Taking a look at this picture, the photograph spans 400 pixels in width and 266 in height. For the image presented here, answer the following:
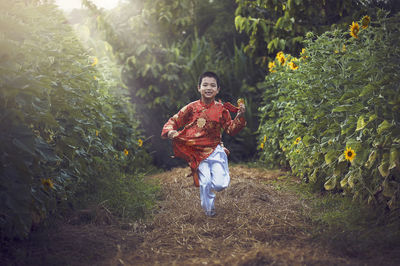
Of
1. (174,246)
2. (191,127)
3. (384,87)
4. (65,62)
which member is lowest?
(174,246)

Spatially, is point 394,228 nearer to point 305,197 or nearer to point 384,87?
point 384,87

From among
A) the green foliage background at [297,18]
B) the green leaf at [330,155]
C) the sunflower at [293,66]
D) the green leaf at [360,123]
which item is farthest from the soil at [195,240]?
the green foliage background at [297,18]

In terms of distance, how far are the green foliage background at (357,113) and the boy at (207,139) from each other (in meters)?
0.82

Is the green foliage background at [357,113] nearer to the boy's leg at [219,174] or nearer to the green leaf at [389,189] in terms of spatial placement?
the green leaf at [389,189]

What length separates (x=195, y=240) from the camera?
2.99 metres

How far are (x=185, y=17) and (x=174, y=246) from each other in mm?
5846

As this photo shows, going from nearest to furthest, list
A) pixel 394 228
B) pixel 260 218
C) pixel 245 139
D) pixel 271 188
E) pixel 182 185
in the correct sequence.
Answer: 1. pixel 394 228
2. pixel 260 218
3. pixel 271 188
4. pixel 182 185
5. pixel 245 139

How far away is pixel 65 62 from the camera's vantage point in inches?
133

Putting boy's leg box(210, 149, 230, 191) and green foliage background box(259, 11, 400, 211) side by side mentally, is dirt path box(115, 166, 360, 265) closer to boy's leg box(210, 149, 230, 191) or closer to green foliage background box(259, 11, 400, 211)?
boy's leg box(210, 149, 230, 191)

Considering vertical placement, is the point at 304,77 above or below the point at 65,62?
A: below

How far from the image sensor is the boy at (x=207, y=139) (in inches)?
141

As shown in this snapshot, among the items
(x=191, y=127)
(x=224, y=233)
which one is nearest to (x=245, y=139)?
(x=191, y=127)

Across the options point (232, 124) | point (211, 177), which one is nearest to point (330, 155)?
point (232, 124)

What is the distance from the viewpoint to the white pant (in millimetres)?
3555
